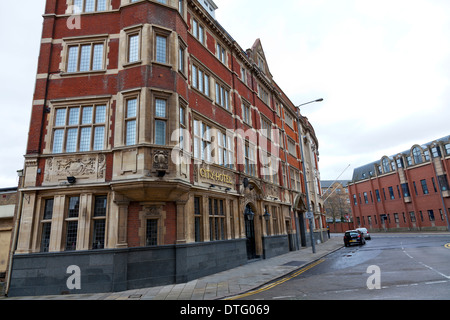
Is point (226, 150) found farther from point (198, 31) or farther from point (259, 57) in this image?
point (259, 57)

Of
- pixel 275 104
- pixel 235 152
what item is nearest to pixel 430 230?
pixel 275 104

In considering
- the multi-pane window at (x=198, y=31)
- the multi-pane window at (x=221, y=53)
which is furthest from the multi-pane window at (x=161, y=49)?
the multi-pane window at (x=221, y=53)

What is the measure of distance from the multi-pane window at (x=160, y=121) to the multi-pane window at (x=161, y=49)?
221 centimetres

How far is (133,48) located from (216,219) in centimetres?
1015

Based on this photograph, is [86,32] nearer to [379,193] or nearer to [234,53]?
[234,53]

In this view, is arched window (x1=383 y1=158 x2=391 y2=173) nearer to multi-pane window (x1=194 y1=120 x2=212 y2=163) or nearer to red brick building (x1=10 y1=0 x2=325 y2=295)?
red brick building (x1=10 y1=0 x2=325 y2=295)

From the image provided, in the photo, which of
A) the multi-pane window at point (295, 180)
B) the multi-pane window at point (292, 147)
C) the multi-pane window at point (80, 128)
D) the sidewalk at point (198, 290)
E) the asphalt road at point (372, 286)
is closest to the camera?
the asphalt road at point (372, 286)

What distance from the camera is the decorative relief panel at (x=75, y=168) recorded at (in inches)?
470

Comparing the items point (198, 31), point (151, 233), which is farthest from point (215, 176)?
point (198, 31)

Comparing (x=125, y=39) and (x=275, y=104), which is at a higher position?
(x=275, y=104)
